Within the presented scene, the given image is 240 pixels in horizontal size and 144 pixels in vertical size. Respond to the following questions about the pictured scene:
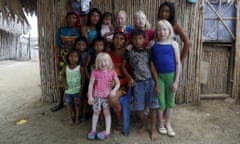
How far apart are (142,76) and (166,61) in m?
0.38

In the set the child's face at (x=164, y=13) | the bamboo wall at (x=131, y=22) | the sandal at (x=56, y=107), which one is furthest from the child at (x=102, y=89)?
the bamboo wall at (x=131, y=22)

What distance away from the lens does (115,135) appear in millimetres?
2918

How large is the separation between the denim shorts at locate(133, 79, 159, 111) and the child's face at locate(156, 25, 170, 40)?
601mm

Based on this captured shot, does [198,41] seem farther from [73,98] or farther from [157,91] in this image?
[73,98]

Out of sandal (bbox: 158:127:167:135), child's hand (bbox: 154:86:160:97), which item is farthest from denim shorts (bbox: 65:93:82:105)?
sandal (bbox: 158:127:167:135)

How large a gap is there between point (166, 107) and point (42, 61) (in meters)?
2.60

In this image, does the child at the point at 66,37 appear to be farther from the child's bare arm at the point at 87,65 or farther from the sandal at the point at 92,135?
the sandal at the point at 92,135

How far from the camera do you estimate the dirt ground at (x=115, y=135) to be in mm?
2811

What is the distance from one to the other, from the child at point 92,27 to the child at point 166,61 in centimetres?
100

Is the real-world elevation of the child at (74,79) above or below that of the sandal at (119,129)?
above

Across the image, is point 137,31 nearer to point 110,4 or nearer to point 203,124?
point 110,4

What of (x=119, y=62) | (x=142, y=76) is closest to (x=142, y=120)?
(x=142, y=76)

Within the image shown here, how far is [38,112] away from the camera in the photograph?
12.5 feet

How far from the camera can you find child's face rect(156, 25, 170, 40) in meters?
2.64
